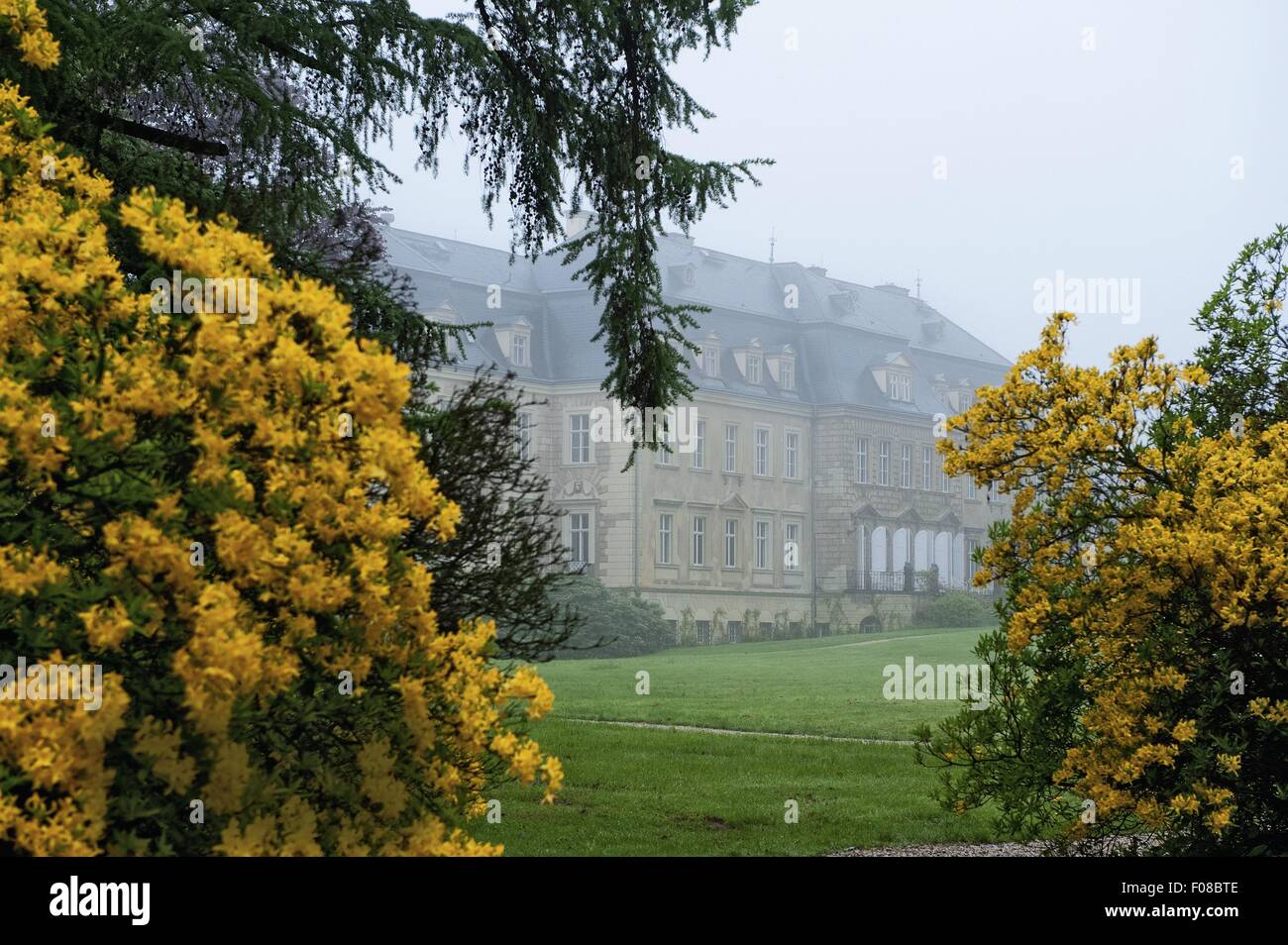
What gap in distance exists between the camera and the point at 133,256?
6.52 meters

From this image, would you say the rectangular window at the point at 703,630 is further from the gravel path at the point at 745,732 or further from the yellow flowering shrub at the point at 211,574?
the yellow flowering shrub at the point at 211,574

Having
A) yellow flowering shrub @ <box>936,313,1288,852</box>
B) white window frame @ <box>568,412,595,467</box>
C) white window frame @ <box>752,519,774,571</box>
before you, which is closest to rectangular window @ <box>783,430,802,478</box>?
white window frame @ <box>752,519,774,571</box>

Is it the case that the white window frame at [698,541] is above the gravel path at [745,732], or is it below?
above

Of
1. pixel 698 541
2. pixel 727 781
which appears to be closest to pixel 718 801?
pixel 727 781

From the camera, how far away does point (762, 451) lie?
50562 mm

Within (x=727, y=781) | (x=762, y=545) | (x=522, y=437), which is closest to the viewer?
(x=727, y=781)

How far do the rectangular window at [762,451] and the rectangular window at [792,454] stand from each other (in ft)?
3.13

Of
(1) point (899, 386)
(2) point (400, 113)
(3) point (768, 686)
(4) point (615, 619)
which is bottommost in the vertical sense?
(3) point (768, 686)

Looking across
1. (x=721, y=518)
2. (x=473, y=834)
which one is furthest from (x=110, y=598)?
(x=721, y=518)

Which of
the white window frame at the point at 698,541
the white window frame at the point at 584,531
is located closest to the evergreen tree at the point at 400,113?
the white window frame at the point at 584,531

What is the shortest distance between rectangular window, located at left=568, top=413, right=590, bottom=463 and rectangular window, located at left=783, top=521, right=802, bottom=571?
29.5 ft

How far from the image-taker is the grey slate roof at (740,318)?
1813 inches

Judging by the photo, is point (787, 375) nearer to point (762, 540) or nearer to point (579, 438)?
point (762, 540)

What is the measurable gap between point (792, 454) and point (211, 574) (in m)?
48.5
